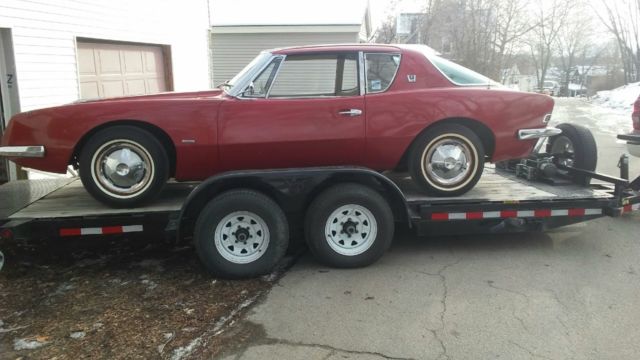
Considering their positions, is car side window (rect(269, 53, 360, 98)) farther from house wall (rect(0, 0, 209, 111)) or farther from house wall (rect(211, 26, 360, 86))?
house wall (rect(211, 26, 360, 86))

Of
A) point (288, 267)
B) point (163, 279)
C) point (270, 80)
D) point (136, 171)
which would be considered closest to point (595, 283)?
point (288, 267)

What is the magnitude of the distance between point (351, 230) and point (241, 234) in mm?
996

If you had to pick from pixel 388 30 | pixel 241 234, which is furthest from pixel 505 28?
pixel 241 234

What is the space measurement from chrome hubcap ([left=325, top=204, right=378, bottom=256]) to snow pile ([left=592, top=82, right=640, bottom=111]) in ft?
74.1

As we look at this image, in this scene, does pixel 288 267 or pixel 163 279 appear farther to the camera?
pixel 288 267

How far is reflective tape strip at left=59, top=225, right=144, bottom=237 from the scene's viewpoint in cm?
474

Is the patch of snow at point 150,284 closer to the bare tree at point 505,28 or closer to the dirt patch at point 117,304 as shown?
the dirt patch at point 117,304

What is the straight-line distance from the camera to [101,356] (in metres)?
3.54

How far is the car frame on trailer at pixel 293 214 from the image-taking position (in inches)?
189

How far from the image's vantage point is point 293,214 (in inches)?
204

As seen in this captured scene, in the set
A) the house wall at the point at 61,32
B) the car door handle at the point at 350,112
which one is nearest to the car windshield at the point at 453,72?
the car door handle at the point at 350,112

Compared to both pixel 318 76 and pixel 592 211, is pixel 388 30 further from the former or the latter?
pixel 592 211

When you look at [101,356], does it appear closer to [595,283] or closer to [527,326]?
[527,326]

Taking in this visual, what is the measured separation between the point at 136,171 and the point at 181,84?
8440 millimetres
